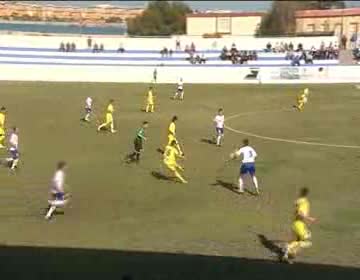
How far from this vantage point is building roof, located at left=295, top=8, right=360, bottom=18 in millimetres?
63438

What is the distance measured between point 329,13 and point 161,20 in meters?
28.7

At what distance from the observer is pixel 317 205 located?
16969 millimetres

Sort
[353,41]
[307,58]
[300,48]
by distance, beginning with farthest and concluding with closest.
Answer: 1. [353,41]
2. [300,48]
3. [307,58]

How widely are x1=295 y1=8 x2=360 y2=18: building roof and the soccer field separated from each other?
31.8 metres

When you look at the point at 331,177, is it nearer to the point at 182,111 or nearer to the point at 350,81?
the point at 182,111

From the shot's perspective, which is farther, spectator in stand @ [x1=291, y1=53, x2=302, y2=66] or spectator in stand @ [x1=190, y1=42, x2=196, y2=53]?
spectator in stand @ [x1=190, y1=42, x2=196, y2=53]

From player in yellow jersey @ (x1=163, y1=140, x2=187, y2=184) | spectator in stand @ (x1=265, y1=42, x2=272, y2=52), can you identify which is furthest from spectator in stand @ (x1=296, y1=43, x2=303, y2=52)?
player in yellow jersey @ (x1=163, y1=140, x2=187, y2=184)

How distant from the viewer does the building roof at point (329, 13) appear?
63.4m

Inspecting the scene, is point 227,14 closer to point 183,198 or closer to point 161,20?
point 161,20

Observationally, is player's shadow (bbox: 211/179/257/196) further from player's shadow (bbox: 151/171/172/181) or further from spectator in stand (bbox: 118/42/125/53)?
spectator in stand (bbox: 118/42/125/53)

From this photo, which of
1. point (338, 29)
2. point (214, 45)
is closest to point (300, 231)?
point (214, 45)

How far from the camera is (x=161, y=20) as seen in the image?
9250 cm

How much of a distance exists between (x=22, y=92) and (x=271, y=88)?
15376 mm

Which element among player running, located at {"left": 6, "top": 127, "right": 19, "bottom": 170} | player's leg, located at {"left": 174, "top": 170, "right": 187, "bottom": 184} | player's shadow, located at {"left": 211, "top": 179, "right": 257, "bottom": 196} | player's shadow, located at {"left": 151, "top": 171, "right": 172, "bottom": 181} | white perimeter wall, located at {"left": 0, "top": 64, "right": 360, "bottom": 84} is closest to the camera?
player's shadow, located at {"left": 211, "top": 179, "right": 257, "bottom": 196}
